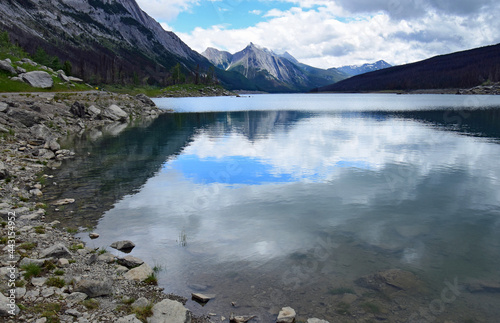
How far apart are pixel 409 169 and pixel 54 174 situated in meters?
34.5

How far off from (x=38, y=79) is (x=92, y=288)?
90.1 m

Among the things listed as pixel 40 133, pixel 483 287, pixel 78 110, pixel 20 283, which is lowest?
pixel 483 287

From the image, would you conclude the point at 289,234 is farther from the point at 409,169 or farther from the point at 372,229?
the point at 409,169

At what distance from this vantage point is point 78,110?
73.6 metres

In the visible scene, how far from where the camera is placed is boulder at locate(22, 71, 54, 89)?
8106cm

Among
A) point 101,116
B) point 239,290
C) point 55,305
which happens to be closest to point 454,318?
point 239,290

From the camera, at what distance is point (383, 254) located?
643 inches

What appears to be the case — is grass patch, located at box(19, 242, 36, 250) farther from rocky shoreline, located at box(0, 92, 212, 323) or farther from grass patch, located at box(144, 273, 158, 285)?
grass patch, located at box(144, 273, 158, 285)

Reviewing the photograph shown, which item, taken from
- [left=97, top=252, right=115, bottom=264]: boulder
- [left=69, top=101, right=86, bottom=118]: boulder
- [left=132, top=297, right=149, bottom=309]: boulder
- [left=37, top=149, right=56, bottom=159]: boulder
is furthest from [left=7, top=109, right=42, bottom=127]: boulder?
[left=132, top=297, right=149, bottom=309]: boulder

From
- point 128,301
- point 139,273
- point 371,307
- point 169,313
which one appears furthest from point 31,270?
point 371,307

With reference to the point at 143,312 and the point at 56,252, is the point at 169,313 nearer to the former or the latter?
the point at 143,312

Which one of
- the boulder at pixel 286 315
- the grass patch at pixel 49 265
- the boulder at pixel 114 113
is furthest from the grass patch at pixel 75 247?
the boulder at pixel 114 113

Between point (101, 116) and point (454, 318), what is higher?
point (101, 116)

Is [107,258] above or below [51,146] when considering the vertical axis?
below
